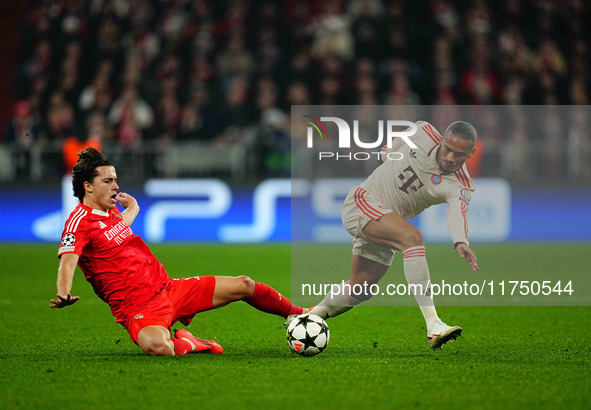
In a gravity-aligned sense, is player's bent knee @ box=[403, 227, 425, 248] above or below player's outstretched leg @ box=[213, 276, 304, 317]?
above

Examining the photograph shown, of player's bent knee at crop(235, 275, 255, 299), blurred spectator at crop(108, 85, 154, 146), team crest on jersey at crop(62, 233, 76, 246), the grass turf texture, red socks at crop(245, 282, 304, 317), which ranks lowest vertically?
the grass turf texture

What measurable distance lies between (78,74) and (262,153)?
3.79 m

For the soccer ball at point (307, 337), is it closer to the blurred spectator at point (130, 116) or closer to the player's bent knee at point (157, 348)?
the player's bent knee at point (157, 348)

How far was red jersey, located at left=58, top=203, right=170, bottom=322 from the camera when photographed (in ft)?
17.1

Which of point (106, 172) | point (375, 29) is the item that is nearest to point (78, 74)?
point (375, 29)

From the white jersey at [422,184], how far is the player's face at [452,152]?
36 millimetres

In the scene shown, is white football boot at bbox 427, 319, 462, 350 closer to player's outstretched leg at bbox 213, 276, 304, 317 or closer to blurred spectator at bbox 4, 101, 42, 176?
player's outstretched leg at bbox 213, 276, 304, 317

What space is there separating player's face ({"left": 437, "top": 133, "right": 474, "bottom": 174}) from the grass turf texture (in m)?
0.72

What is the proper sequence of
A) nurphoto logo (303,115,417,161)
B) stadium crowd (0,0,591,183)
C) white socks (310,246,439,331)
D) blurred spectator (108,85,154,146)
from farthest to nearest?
blurred spectator (108,85,154,146) → stadium crowd (0,0,591,183) → nurphoto logo (303,115,417,161) → white socks (310,246,439,331)

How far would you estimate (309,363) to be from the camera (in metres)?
5.04

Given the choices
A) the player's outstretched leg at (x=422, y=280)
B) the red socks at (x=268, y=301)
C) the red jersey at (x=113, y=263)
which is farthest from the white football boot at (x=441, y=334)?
the red jersey at (x=113, y=263)

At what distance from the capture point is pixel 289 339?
17.5 feet

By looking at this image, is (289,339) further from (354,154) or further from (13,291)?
(13,291)

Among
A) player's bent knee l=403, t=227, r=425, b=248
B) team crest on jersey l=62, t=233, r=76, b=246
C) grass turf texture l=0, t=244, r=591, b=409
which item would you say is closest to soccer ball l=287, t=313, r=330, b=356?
grass turf texture l=0, t=244, r=591, b=409
